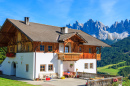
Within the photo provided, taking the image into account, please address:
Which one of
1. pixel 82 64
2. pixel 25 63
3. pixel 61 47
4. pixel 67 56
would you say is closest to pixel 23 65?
pixel 25 63

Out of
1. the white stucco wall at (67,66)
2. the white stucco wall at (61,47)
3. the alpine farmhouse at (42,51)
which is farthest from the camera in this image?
the white stucco wall at (67,66)

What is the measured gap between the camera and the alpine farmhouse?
24.4 meters

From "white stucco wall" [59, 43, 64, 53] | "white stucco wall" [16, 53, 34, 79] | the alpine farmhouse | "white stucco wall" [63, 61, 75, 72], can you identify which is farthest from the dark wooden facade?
"white stucco wall" [63, 61, 75, 72]

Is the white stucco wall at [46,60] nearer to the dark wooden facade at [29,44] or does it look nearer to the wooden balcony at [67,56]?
the dark wooden facade at [29,44]

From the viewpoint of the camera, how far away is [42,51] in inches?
984

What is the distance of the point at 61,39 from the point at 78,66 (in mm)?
6292

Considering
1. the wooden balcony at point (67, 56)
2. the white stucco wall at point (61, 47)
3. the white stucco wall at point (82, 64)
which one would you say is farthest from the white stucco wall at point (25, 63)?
the white stucco wall at point (82, 64)

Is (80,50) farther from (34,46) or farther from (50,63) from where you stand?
(34,46)

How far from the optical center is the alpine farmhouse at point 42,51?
24422 mm

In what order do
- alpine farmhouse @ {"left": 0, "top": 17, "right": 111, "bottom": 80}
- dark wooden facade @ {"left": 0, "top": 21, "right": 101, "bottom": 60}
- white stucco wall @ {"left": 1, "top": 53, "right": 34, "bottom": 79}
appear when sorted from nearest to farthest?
1. white stucco wall @ {"left": 1, "top": 53, "right": 34, "bottom": 79}
2. alpine farmhouse @ {"left": 0, "top": 17, "right": 111, "bottom": 80}
3. dark wooden facade @ {"left": 0, "top": 21, "right": 101, "bottom": 60}

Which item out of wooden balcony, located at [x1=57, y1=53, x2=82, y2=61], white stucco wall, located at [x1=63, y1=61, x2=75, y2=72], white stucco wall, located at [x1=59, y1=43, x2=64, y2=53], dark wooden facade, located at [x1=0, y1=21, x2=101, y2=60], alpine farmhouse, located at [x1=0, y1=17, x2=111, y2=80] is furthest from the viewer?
white stucco wall, located at [x1=63, y1=61, x2=75, y2=72]

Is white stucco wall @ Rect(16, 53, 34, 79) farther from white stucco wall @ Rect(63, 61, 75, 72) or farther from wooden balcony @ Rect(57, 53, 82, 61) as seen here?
white stucco wall @ Rect(63, 61, 75, 72)

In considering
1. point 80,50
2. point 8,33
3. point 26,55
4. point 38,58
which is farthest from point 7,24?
point 80,50

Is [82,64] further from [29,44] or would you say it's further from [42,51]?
[29,44]
